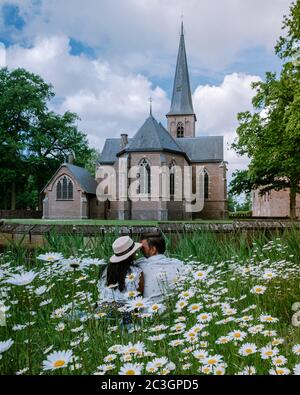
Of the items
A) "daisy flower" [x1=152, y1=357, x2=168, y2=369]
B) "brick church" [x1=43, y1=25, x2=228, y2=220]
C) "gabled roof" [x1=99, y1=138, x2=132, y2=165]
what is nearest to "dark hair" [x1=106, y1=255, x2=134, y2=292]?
"daisy flower" [x1=152, y1=357, x2=168, y2=369]

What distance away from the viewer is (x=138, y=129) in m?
36.1

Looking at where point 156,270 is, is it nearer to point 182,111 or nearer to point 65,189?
point 65,189

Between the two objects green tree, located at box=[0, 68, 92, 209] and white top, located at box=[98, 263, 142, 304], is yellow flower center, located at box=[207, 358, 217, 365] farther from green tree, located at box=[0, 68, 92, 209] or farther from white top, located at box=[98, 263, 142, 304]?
green tree, located at box=[0, 68, 92, 209]

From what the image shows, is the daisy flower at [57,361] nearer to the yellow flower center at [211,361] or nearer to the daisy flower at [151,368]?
the daisy flower at [151,368]

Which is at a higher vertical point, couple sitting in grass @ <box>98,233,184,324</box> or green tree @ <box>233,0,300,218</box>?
green tree @ <box>233,0,300,218</box>

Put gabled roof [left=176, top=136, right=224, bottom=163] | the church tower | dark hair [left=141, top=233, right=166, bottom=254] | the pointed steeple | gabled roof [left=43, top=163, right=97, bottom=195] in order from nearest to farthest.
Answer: dark hair [left=141, top=233, right=166, bottom=254] → gabled roof [left=43, top=163, right=97, bottom=195] → gabled roof [left=176, top=136, right=224, bottom=163] → the pointed steeple → the church tower

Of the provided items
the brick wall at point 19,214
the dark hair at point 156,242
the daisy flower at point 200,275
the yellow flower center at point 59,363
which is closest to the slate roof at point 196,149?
the brick wall at point 19,214

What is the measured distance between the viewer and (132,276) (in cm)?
254

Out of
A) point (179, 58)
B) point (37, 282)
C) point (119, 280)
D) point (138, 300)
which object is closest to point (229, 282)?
point (119, 280)

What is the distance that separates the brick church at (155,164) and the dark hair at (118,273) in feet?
99.9

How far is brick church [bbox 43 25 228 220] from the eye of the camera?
34.2 metres

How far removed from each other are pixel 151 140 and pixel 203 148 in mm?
9148

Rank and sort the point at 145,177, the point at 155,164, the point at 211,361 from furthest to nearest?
the point at 145,177, the point at 155,164, the point at 211,361

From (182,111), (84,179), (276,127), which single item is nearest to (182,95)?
(182,111)
